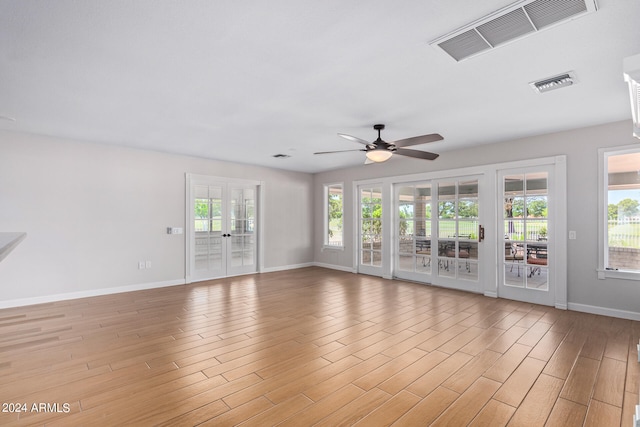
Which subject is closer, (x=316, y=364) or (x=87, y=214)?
(x=316, y=364)

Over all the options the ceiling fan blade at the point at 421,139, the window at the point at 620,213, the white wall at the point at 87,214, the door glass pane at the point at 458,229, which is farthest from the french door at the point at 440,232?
the white wall at the point at 87,214

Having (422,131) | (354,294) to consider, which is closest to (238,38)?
(422,131)

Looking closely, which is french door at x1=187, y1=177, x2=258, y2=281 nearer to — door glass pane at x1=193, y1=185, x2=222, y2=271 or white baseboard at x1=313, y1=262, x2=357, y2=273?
door glass pane at x1=193, y1=185, x2=222, y2=271

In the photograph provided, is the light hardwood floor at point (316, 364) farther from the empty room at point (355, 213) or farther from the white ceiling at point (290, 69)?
the white ceiling at point (290, 69)

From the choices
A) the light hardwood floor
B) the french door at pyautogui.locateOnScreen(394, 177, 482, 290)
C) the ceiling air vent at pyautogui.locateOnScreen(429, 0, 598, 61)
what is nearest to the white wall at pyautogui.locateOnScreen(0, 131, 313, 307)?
the light hardwood floor

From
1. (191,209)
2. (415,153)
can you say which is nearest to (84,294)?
(191,209)

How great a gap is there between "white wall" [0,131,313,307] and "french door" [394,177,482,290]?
400cm

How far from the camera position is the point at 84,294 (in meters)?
5.09

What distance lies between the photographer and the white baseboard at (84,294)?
4.56 meters

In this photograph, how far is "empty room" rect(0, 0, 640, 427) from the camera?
Result: 2.11 meters

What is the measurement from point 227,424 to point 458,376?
181 centimetres

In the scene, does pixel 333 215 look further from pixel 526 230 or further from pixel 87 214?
pixel 87 214

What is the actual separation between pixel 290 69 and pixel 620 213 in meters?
4.58

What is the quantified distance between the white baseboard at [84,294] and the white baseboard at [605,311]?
253 inches
